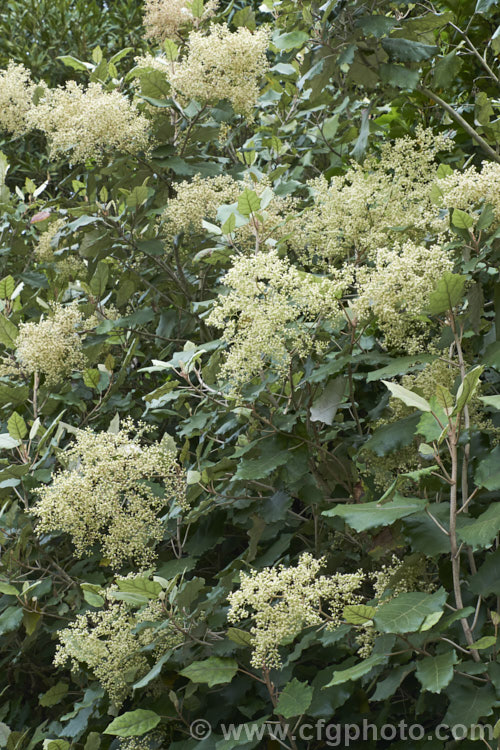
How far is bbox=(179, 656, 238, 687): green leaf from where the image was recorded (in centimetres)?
168

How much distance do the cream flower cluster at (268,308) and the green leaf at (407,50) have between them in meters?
0.89

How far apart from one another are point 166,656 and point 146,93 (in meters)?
1.98

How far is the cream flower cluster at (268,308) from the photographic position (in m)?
1.74

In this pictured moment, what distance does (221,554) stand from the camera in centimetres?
265

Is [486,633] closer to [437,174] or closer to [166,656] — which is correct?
[166,656]

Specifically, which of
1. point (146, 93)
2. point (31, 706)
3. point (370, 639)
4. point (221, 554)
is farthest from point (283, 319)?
point (31, 706)

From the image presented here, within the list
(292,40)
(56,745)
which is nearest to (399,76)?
(292,40)

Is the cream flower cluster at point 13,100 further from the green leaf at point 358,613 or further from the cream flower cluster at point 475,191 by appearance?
the green leaf at point 358,613

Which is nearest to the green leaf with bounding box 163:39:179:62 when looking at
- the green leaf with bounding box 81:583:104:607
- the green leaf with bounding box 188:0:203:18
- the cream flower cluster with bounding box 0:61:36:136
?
the green leaf with bounding box 188:0:203:18

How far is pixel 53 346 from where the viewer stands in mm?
2576

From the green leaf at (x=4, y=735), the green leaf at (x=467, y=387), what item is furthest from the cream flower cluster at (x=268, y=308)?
the green leaf at (x=4, y=735)

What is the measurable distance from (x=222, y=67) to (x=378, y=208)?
0.89 metres

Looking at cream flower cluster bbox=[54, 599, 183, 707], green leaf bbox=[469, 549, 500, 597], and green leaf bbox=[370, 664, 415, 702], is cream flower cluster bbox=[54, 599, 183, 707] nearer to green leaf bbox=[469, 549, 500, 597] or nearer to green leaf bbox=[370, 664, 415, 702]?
green leaf bbox=[370, 664, 415, 702]

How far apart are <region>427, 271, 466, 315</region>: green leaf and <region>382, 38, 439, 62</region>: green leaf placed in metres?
0.96
